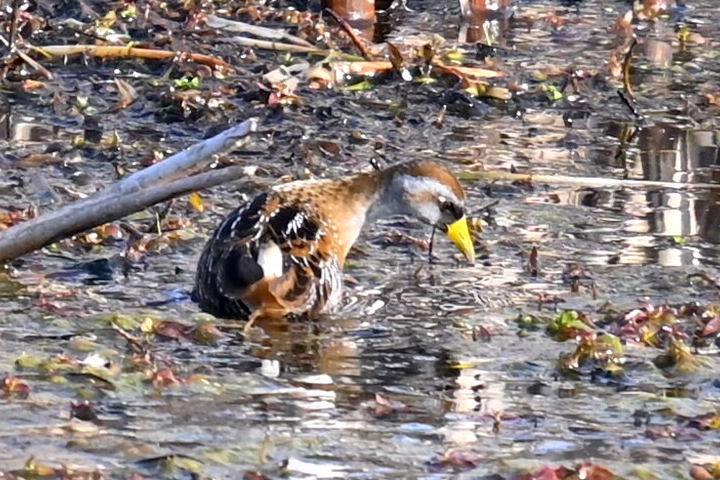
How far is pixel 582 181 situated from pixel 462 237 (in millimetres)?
1595

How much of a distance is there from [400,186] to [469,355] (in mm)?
1465

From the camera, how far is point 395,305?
765cm

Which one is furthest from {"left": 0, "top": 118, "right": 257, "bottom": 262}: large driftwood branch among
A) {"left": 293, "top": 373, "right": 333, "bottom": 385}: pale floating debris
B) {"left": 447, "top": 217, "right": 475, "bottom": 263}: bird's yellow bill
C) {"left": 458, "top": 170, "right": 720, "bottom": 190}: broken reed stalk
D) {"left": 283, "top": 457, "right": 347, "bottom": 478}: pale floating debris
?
{"left": 458, "top": 170, "right": 720, "bottom": 190}: broken reed stalk

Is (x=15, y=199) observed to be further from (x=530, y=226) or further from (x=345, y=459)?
(x=345, y=459)

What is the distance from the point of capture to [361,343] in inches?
279

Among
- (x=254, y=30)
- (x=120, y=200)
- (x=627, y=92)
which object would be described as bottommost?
(x=120, y=200)

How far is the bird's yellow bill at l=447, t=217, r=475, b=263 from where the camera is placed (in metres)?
8.16

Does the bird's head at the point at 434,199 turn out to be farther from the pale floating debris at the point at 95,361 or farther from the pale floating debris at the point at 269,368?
the pale floating debris at the point at 95,361

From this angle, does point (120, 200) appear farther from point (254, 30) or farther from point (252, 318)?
point (254, 30)

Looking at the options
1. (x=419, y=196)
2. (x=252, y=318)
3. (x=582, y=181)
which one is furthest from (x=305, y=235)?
(x=582, y=181)

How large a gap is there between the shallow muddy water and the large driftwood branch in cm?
30

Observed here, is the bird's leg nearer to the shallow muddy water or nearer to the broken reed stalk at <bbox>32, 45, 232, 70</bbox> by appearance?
the shallow muddy water

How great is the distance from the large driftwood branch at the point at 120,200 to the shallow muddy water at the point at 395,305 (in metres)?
0.30

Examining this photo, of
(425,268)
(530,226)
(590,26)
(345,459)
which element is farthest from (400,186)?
(590,26)
